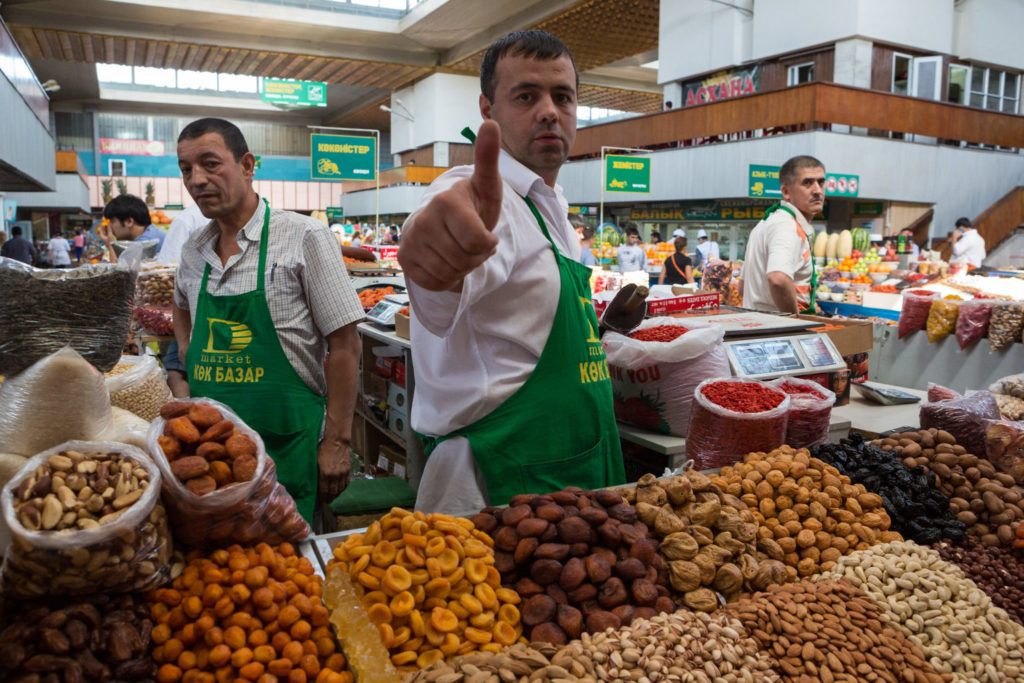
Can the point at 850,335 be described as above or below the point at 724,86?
below

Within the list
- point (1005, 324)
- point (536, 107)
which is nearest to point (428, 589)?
point (536, 107)

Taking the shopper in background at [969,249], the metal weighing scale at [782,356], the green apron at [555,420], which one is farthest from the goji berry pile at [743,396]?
the shopper in background at [969,249]

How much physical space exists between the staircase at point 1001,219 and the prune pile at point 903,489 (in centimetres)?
1522

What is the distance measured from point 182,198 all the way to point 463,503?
32.9 meters

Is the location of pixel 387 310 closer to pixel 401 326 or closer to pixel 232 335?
pixel 401 326

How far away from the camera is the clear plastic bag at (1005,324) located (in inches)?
183

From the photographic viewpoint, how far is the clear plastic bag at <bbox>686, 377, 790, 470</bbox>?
2099 millimetres

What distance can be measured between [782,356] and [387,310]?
2293 mm

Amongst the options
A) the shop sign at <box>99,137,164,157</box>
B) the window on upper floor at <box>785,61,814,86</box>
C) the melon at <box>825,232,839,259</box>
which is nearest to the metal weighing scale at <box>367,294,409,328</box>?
the melon at <box>825,232,839,259</box>

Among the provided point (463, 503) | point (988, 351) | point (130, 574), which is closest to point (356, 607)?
point (130, 574)

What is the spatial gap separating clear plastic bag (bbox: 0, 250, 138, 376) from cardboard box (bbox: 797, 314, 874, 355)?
2.75 meters

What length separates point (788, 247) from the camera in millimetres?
4039

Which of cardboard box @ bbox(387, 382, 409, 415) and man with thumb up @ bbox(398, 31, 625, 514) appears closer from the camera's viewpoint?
man with thumb up @ bbox(398, 31, 625, 514)

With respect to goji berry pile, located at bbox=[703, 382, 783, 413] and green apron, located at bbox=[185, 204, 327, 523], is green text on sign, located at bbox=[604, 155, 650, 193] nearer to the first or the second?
goji berry pile, located at bbox=[703, 382, 783, 413]
